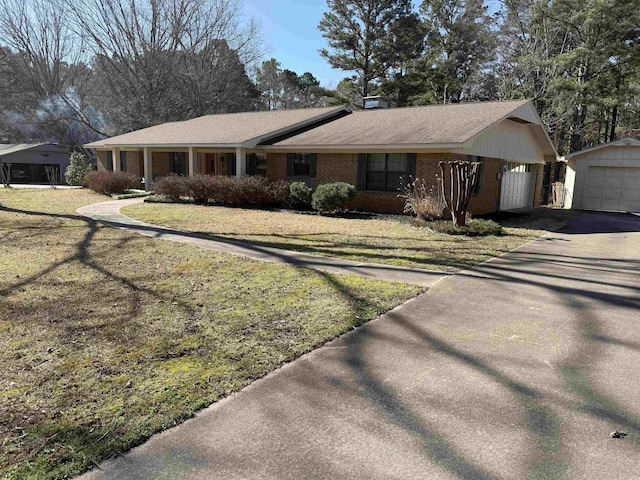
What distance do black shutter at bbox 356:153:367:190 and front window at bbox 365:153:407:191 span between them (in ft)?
0.25

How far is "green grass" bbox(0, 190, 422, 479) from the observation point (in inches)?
111

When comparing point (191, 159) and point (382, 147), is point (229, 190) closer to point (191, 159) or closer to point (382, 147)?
point (191, 159)

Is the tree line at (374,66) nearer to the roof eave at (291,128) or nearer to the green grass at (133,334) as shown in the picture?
the roof eave at (291,128)

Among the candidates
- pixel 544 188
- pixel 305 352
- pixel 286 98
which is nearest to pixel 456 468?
pixel 305 352

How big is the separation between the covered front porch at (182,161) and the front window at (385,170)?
17.8 feet

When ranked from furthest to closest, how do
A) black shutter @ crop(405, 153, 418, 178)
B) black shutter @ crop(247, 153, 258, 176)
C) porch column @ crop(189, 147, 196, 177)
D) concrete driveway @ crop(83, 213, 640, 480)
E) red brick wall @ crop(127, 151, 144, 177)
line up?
red brick wall @ crop(127, 151, 144, 177)
porch column @ crop(189, 147, 196, 177)
black shutter @ crop(247, 153, 258, 176)
black shutter @ crop(405, 153, 418, 178)
concrete driveway @ crop(83, 213, 640, 480)

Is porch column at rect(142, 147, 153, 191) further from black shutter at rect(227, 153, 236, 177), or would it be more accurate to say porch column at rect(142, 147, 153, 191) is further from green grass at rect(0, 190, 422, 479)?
green grass at rect(0, 190, 422, 479)

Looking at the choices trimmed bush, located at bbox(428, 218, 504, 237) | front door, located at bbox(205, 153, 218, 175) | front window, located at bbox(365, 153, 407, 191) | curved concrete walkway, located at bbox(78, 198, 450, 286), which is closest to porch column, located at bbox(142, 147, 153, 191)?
front door, located at bbox(205, 153, 218, 175)

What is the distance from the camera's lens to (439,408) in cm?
310

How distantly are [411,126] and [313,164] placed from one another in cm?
405

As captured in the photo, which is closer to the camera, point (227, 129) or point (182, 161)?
point (227, 129)

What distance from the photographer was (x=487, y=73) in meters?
32.8

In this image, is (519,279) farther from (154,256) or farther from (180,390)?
(154,256)

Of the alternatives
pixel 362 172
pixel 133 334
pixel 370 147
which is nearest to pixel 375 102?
pixel 362 172
